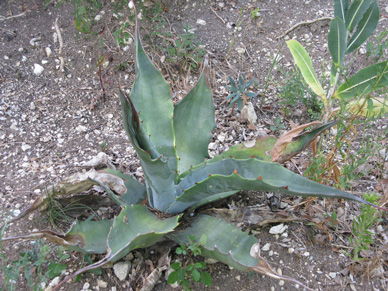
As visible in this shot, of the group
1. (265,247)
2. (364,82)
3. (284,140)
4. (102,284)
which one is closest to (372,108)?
(364,82)

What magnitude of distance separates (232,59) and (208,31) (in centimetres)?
33

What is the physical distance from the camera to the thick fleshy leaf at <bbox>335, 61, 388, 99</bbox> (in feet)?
6.05

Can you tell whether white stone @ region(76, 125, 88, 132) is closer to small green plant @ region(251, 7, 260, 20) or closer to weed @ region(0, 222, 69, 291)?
weed @ region(0, 222, 69, 291)

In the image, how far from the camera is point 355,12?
1889 mm

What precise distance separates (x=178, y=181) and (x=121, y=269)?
47 cm

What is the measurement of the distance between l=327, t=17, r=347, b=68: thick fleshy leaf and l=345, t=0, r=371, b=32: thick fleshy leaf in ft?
0.14

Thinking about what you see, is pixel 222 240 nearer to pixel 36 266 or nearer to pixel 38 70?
pixel 36 266

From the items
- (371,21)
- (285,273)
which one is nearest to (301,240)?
(285,273)

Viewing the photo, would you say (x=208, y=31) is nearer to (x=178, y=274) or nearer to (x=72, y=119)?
(x=72, y=119)

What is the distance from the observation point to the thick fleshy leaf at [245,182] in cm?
132

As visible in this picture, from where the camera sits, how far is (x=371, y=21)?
1.90 metres

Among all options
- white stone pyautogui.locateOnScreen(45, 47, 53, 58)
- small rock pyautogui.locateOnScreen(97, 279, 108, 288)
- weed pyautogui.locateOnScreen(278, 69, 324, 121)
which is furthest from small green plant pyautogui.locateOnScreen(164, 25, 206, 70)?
small rock pyautogui.locateOnScreen(97, 279, 108, 288)

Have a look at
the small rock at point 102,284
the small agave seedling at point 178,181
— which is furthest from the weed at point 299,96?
the small rock at point 102,284

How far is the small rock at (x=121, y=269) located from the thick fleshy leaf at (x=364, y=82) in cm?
140
